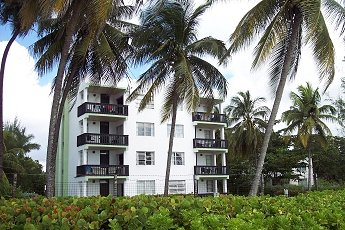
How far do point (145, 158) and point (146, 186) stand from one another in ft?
7.38

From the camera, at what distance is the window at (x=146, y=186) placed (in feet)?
111

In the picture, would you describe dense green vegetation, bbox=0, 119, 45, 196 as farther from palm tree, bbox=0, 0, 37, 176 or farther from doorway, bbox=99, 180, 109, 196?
palm tree, bbox=0, 0, 37, 176

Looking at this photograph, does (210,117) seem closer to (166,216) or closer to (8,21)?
(8,21)

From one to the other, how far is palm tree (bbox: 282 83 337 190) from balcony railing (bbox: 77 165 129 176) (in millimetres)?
15011

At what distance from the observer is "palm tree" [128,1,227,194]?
69.5ft

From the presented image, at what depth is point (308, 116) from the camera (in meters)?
37.6

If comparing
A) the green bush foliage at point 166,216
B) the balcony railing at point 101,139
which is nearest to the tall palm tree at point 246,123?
the balcony railing at point 101,139

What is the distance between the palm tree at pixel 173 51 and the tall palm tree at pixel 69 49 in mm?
2556

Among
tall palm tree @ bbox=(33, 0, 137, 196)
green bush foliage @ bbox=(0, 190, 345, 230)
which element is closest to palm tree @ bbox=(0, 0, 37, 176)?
tall palm tree @ bbox=(33, 0, 137, 196)

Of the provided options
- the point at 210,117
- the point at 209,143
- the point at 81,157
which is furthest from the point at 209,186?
the point at 81,157

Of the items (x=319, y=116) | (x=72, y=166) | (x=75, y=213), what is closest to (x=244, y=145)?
(x=319, y=116)

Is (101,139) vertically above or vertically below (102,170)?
above

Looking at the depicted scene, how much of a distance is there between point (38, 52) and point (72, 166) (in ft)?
58.6

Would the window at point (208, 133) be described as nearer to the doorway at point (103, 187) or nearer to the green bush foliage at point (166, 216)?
the doorway at point (103, 187)
